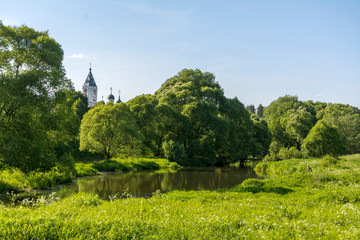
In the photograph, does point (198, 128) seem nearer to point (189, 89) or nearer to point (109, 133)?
point (189, 89)

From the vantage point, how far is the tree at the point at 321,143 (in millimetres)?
58375

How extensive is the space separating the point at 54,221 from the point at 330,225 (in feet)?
30.7

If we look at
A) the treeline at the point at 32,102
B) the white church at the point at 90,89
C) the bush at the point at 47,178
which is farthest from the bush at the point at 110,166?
the white church at the point at 90,89

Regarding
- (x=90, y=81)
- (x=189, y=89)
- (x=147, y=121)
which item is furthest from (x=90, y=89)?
(x=147, y=121)

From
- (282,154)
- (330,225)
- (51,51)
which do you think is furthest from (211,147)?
(330,225)

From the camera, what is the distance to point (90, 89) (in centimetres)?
14275

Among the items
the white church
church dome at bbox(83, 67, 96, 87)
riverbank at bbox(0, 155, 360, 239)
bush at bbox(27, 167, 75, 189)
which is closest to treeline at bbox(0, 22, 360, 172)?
bush at bbox(27, 167, 75, 189)

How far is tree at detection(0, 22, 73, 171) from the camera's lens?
20.4 metres

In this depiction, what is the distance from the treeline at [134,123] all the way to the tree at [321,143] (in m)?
0.18

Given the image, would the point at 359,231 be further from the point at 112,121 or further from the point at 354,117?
the point at 354,117

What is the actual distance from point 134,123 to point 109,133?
227 inches

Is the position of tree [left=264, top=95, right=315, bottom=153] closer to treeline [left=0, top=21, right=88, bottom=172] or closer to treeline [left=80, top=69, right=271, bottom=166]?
treeline [left=80, top=69, right=271, bottom=166]

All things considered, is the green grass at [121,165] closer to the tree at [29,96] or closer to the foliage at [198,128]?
the foliage at [198,128]

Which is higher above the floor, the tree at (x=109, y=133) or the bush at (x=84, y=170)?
the tree at (x=109, y=133)
